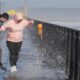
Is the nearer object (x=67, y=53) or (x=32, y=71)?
(x=67, y=53)

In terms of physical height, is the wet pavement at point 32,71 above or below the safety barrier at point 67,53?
below

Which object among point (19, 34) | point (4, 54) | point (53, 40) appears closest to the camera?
point (19, 34)

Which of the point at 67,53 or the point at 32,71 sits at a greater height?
the point at 67,53

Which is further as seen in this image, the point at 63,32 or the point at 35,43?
the point at 35,43

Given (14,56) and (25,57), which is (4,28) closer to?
(14,56)

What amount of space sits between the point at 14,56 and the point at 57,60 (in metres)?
1.61

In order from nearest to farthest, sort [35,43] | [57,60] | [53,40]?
[57,60]
[53,40]
[35,43]

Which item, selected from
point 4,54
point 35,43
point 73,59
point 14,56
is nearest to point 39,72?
point 14,56

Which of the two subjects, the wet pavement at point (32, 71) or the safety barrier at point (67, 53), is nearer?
the safety barrier at point (67, 53)

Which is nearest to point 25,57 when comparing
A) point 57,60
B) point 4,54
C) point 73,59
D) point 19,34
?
point 4,54

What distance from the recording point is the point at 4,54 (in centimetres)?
1811

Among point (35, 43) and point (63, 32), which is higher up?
point (63, 32)

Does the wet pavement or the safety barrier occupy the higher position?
the safety barrier

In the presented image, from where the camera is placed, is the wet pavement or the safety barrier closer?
the safety barrier
